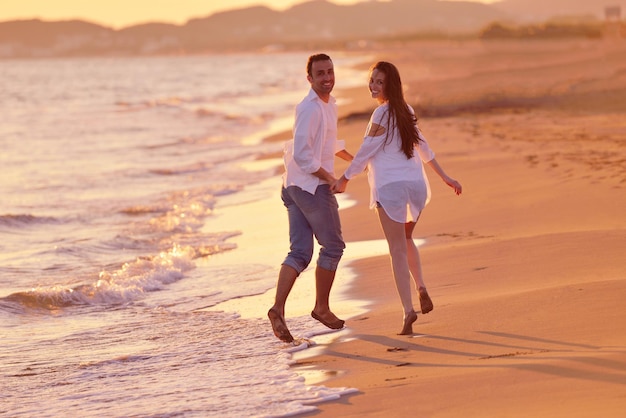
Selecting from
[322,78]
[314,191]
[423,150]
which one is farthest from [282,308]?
[322,78]

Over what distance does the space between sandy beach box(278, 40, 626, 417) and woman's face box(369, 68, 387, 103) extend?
4.73 feet

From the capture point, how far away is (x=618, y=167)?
468 inches

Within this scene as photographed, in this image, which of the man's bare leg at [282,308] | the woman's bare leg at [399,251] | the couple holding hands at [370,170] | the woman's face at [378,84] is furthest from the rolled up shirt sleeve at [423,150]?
the man's bare leg at [282,308]

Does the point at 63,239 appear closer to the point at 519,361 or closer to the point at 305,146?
the point at 305,146

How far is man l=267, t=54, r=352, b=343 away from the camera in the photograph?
6.47 meters

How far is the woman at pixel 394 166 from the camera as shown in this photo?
6.43m

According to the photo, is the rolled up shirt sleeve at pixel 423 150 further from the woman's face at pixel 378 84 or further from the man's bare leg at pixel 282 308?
the man's bare leg at pixel 282 308

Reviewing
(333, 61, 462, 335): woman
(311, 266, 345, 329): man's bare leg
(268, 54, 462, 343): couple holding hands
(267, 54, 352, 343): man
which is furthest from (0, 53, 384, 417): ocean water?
(333, 61, 462, 335): woman

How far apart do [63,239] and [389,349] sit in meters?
7.18

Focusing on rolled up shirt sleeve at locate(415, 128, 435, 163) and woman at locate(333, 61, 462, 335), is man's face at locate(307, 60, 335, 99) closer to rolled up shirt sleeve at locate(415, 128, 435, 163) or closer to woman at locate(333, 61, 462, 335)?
woman at locate(333, 61, 462, 335)

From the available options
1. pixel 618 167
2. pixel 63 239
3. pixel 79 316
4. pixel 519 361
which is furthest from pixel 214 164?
pixel 519 361

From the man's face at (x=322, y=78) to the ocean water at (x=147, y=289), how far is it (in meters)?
1.54

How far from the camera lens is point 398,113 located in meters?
6.41

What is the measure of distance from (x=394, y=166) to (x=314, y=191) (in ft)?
1.66
